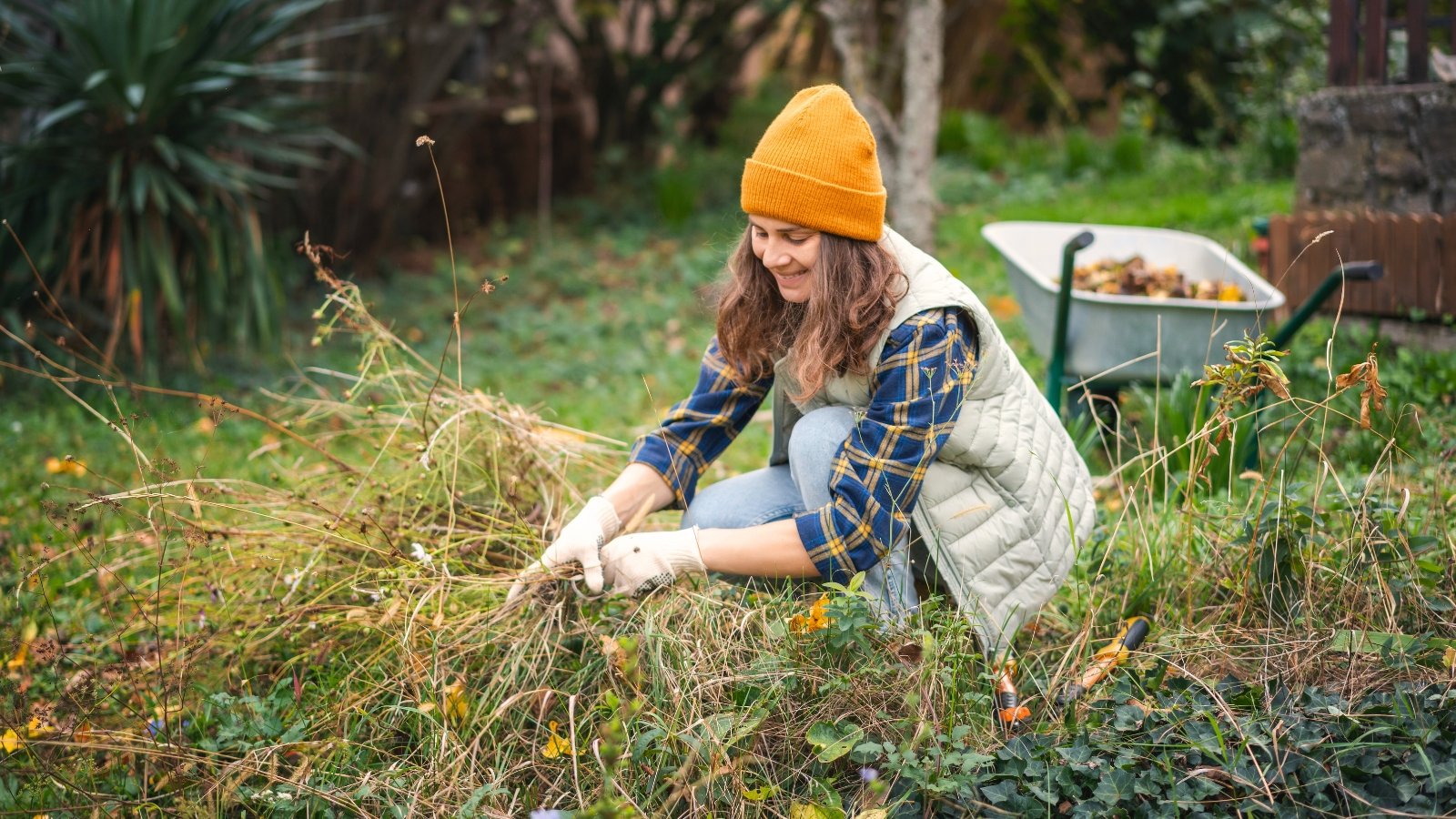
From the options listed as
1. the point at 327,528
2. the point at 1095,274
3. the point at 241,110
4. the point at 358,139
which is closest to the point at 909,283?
the point at 327,528

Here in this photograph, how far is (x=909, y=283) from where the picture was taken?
2084 mm

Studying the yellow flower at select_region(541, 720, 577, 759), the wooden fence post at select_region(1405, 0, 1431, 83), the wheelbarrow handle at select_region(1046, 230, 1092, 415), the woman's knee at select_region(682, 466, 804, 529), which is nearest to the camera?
the yellow flower at select_region(541, 720, 577, 759)

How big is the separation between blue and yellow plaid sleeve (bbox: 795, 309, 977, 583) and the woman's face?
0.21 meters

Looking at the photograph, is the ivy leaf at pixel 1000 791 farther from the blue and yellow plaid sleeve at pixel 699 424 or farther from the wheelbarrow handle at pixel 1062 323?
the wheelbarrow handle at pixel 1062 323

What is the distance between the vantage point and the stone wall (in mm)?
3893

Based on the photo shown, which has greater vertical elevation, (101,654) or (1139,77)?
(1139,77)

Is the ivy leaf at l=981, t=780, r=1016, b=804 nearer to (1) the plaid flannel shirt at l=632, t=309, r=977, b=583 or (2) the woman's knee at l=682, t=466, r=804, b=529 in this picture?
(1) the plaid flannel shirt at l=632, t=309, r=977, b=583

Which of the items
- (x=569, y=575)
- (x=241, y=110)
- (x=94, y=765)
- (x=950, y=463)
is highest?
(x=241, y=110)

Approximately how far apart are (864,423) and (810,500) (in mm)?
222

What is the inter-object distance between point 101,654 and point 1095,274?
113 inches

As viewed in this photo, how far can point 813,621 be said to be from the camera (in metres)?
1.95

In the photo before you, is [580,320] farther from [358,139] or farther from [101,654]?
[101,654]

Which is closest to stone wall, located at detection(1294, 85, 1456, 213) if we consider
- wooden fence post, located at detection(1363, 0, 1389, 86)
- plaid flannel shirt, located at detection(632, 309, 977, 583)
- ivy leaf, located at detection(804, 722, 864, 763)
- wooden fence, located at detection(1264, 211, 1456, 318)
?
wooden fence post, located at detection(1363, 0, 1389, 86)

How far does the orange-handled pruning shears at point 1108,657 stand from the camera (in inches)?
78.2
